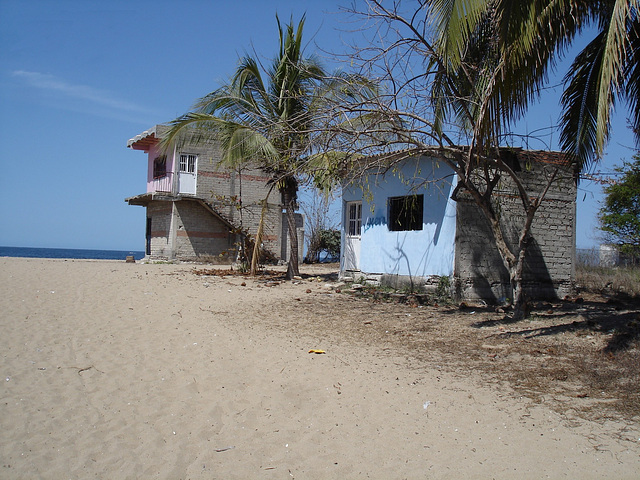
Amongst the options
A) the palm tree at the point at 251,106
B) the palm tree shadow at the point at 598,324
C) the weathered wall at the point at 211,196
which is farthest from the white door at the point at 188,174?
the palm tree shadow at the point at 598,324

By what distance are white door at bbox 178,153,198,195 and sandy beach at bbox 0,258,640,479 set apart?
1421 centimetres

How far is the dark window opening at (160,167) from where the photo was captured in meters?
22.8

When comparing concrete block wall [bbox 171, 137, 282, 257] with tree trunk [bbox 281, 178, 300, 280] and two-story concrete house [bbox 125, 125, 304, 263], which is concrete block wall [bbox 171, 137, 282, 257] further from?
tree trunk [bbox 281, 178, 300, 280]

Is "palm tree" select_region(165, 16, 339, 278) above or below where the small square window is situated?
above

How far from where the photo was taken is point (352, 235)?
14.0 metres

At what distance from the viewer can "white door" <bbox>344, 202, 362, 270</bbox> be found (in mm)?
13742

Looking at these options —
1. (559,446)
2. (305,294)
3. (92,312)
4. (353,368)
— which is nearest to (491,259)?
(305,294)

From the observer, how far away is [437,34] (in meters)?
6.46

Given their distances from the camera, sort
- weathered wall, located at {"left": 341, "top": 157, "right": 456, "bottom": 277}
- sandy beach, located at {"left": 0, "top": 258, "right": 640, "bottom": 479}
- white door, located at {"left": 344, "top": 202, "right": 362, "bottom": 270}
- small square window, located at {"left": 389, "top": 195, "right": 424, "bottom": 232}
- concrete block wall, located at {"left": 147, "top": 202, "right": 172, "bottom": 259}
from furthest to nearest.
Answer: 1. concrete block wall, located at {"left": 147, "top": 202, "right": 172, "bottom": 259}
2. white door, located at {"left": 344, "top": 202, "right": 362, "bottom": 270}
3. small square window, located at {"left": 389, "top": 195, "right": 424, "bottom": 232}
4. weathered wall, located at {"left": 341, "top": 157, "right": 456, "bottom": 277}
5. sandy beach, located at {"left": 0, "top": 258, "right": 640, "bottom": 479}

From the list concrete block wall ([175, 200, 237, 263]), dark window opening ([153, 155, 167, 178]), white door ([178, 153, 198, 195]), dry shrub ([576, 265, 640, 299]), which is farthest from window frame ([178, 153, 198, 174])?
dry shrub ([576, 265, 640, 299])

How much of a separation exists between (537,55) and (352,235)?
311 inches

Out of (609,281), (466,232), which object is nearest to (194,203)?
(466,232)

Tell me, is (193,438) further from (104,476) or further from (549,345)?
(549,345)

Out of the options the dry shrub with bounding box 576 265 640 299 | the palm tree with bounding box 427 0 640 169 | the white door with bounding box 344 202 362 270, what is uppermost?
the palm tree with bounding box 427 0 640 169
